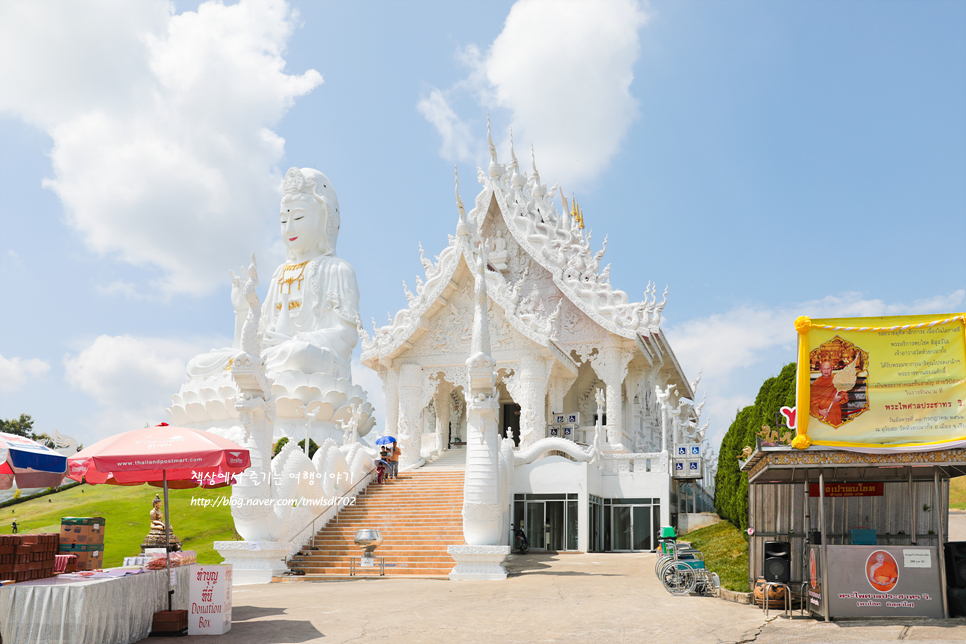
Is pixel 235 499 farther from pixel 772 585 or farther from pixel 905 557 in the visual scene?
pixel 905 557

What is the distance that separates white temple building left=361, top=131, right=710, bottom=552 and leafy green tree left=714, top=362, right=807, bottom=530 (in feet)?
4.37

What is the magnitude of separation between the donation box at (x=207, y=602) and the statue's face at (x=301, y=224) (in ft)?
79.8

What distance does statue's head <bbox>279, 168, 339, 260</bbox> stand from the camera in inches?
1251

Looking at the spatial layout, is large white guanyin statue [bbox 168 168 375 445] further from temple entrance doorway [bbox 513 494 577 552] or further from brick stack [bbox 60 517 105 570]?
brick stack [bbox 60 517 105 570]

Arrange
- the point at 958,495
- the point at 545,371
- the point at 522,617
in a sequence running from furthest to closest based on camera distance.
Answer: the point at 958,495 → the point at 545,371 → the point at 522,617

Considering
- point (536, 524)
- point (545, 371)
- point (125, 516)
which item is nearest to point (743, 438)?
point (536, 524)

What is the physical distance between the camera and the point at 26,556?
7445 millimetres

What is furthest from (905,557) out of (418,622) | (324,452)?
(324,452)

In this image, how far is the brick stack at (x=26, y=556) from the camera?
7191mm

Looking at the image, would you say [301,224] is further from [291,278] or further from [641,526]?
[641,526]

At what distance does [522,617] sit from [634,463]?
11785mm

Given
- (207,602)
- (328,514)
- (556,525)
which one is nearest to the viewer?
(207,602)

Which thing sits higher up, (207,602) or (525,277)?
(525,277)

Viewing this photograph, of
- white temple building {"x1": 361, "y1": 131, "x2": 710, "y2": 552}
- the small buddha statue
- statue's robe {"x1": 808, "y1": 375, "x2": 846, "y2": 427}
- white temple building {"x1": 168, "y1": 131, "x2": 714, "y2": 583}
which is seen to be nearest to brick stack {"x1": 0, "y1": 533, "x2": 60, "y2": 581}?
the small buddha statue
